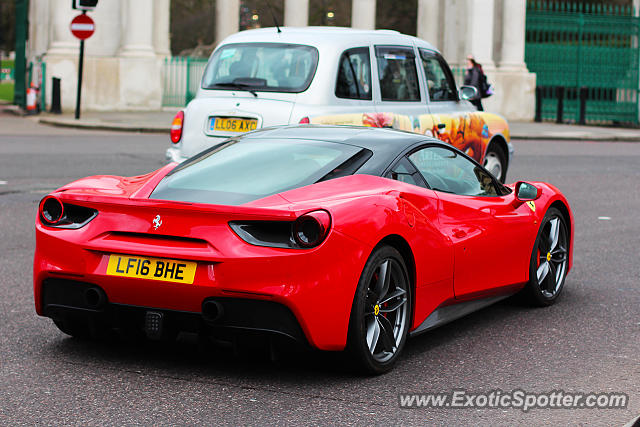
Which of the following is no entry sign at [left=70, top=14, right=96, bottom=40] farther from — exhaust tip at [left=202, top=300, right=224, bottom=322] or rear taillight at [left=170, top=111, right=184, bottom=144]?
exhaust tip at [left=202, top=300, right=224, bottom=322]

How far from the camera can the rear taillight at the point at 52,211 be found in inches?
208

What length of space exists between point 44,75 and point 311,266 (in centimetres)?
2723

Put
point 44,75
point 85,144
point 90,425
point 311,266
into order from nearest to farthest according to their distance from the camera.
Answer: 1. point 90,425
2. point 311,266
3. point 85,144
4. point 44,75

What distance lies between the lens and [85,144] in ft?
65.8

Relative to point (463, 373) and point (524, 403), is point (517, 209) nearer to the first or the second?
point (463, 373)

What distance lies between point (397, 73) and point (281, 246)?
706 centimetres

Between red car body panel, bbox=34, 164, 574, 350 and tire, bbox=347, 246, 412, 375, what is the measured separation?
0.21ft

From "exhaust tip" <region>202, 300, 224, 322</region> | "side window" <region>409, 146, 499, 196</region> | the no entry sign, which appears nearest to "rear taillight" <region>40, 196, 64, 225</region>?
"exhaust tip" <region>202, 300, 224, 322</region>

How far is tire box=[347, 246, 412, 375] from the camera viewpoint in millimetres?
5047

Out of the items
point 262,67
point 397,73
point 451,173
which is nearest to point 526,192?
point 451,173

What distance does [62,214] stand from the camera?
5.27 meters

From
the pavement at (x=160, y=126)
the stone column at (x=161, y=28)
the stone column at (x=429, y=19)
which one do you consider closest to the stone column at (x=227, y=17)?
the stone column at (x=161, y=28)

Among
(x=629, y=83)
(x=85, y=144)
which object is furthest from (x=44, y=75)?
(x=629, y=83)

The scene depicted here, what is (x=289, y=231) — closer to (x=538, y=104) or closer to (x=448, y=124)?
(x=448, y=124)
